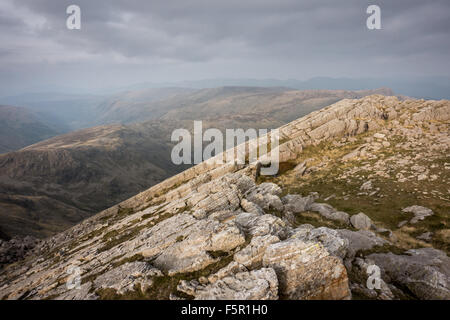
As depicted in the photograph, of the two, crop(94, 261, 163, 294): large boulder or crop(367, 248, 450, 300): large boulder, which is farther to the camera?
crop(94, 261, 163, 294): large boulder

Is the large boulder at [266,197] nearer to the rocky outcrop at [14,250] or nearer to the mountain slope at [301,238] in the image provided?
the mountain slope at [301,238]

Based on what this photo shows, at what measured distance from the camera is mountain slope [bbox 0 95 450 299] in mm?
16719

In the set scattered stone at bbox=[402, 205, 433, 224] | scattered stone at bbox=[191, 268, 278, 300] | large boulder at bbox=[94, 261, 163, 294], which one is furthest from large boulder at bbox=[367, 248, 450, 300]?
large boulder at bbox=[94, 261, 163, 294]

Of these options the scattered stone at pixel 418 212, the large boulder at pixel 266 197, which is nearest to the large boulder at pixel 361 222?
the scattered stone at pixel 418 212

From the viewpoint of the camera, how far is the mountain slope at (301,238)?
1672 centimetres

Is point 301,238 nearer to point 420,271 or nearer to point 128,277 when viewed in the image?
point 420,271

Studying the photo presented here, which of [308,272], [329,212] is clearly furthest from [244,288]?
[329,212]

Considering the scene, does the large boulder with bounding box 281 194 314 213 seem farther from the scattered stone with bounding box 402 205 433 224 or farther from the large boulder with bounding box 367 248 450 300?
the large boulder with bounding box 367 248 450 300

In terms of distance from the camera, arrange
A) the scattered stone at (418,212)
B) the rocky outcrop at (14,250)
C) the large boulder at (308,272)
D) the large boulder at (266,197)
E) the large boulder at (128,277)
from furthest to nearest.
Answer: the rocky outcrop at (14,250) < the large boulder at (266,197) < the scattered stone at (418,212) < the large boulder at (128,277) < the large boulder at (308,272)

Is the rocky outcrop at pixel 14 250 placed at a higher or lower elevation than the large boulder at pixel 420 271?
lower

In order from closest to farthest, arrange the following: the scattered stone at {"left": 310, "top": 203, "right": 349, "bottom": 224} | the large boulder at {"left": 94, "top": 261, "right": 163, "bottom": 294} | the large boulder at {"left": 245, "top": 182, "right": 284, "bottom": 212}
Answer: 1. the large boulder at {"left": 94, "top": 261, "right": 163, "bottom": 294}
2. the scattered stone at {"left": 310, "top": 203, "right": 349, "bottom": 224}
3. the large boulder at {"left": 245, "top": 182, "right": 284, "bottom": 212}

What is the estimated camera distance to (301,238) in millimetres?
19969

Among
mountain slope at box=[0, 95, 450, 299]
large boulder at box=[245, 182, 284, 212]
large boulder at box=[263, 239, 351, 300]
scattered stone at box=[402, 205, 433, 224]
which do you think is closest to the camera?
large boulder at box=[263, 239, 351, 300]

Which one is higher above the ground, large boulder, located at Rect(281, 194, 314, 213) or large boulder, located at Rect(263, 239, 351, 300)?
large boulder, located at Rect(263, 239, 351, 300)
